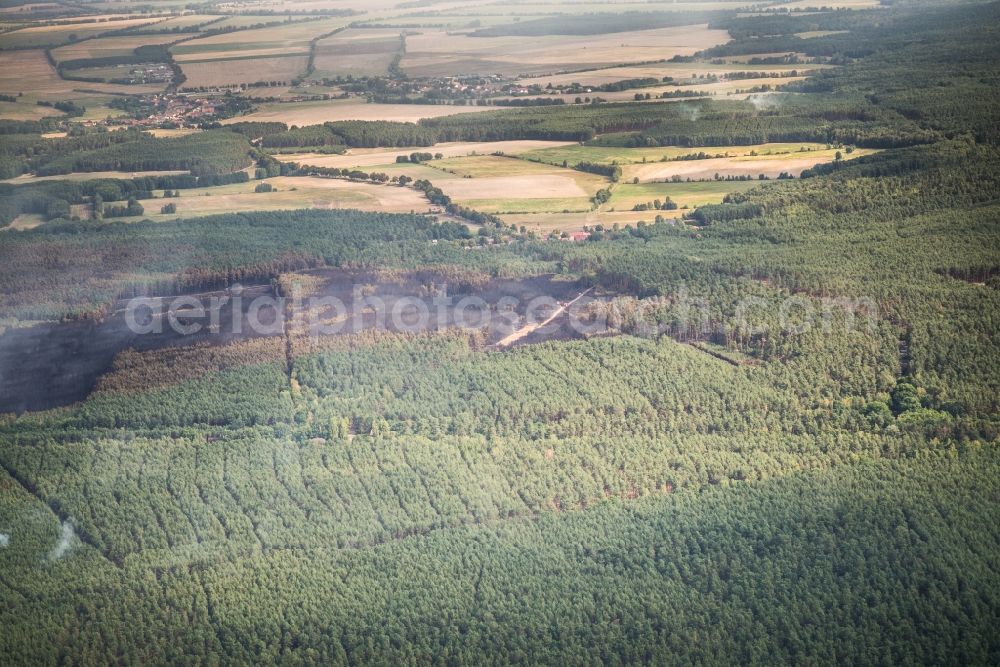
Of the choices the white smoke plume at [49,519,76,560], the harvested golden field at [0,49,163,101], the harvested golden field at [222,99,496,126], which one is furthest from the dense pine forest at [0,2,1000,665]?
the harvested golden field at [0,49,163,101]

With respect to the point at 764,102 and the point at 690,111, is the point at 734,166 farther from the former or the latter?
the point at 764,102

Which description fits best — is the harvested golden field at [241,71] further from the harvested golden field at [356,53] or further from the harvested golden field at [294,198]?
the harvested golden field at [294,198]

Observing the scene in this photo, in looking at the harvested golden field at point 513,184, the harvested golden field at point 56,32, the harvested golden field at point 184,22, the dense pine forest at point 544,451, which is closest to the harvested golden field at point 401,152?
the harvested golden field at point 513,184

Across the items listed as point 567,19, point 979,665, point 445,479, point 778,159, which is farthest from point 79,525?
point 567,19

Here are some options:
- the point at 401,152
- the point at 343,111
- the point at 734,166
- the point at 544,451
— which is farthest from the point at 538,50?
the point at 544,451

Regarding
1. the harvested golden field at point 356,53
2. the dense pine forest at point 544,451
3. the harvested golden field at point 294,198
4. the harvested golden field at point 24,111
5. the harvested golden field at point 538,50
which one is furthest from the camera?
the harvested golden field at point 356,53

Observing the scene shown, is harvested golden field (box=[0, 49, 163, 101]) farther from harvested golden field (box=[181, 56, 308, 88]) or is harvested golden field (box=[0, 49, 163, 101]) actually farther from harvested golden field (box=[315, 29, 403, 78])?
harvested golden field (box=[315, 29, 403, 78])
